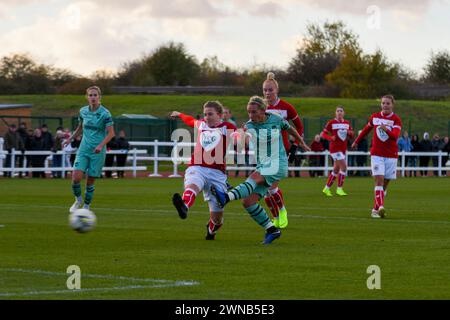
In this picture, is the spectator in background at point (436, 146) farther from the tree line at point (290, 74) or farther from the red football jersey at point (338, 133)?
the tree line at point (290, 74)

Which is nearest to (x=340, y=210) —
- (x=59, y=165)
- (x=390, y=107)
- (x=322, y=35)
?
(x=390, y=107)

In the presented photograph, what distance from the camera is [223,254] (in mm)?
13578

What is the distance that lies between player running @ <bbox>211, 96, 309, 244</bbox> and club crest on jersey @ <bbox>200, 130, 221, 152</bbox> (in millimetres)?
521

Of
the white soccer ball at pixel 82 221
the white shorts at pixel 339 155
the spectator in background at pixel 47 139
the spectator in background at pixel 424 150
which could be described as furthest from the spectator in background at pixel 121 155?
the white soccer ball at pixel 82 221

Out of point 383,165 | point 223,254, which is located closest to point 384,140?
point 383,165

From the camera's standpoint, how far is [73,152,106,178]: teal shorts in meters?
20.5

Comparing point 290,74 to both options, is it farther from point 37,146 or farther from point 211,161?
point 211,161

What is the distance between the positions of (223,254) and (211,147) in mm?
2313

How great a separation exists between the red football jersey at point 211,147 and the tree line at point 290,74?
86869mm

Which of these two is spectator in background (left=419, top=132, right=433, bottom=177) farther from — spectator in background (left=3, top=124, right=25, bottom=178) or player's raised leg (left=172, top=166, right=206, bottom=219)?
player's raised leg (left=172, top=166, right=206, bottom=219)

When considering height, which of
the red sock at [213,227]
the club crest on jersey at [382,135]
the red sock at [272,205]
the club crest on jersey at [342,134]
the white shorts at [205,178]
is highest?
the club crest on jersey at [342,134]

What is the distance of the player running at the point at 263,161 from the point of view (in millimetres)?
14953
